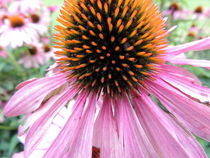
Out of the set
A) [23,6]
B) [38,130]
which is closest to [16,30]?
[23,6]

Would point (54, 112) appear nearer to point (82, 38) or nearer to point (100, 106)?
point (100, 106)

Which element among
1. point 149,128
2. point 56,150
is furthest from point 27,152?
point 149,128

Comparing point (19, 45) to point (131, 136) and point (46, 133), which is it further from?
point (131, 136)

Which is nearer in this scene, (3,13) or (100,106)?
(100,106)

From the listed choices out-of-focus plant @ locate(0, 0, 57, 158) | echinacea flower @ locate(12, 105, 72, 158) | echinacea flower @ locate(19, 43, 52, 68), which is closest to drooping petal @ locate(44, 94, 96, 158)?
echinacea flower @ locate(12, 105, 72, 158)

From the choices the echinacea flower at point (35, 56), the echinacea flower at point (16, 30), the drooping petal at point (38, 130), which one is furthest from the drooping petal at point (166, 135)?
the echinacea flower at point (35, 56)
